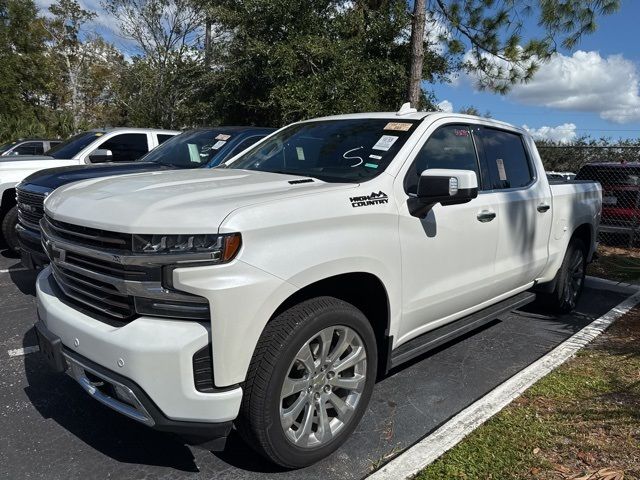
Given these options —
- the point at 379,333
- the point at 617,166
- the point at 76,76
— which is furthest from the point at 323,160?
the point at 76,76

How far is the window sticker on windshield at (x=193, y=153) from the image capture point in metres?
6.60

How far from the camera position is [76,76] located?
35.5 m

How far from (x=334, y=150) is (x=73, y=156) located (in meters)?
5.61

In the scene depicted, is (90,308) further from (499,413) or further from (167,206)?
(499,413)

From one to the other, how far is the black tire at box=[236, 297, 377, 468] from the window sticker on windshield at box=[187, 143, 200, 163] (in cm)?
443

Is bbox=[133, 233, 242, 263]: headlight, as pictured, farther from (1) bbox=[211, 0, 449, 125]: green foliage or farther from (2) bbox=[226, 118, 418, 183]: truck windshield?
(1) bbox=[211, 0, 449, 125]: green foliage

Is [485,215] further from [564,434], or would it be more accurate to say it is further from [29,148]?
[29,148]

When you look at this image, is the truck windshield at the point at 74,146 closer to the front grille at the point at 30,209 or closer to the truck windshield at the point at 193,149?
the truck windshield at the point at 193,149

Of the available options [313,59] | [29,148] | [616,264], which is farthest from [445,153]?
[29,148]

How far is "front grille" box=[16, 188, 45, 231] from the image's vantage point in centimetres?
501

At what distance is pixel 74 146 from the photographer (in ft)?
26.5

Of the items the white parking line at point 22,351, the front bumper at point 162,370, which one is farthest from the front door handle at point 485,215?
the white parking line at point 22,351

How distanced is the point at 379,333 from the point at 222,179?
4.31 feet

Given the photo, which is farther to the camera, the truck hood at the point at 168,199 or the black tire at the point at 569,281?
the black tire at the point at 569,281
